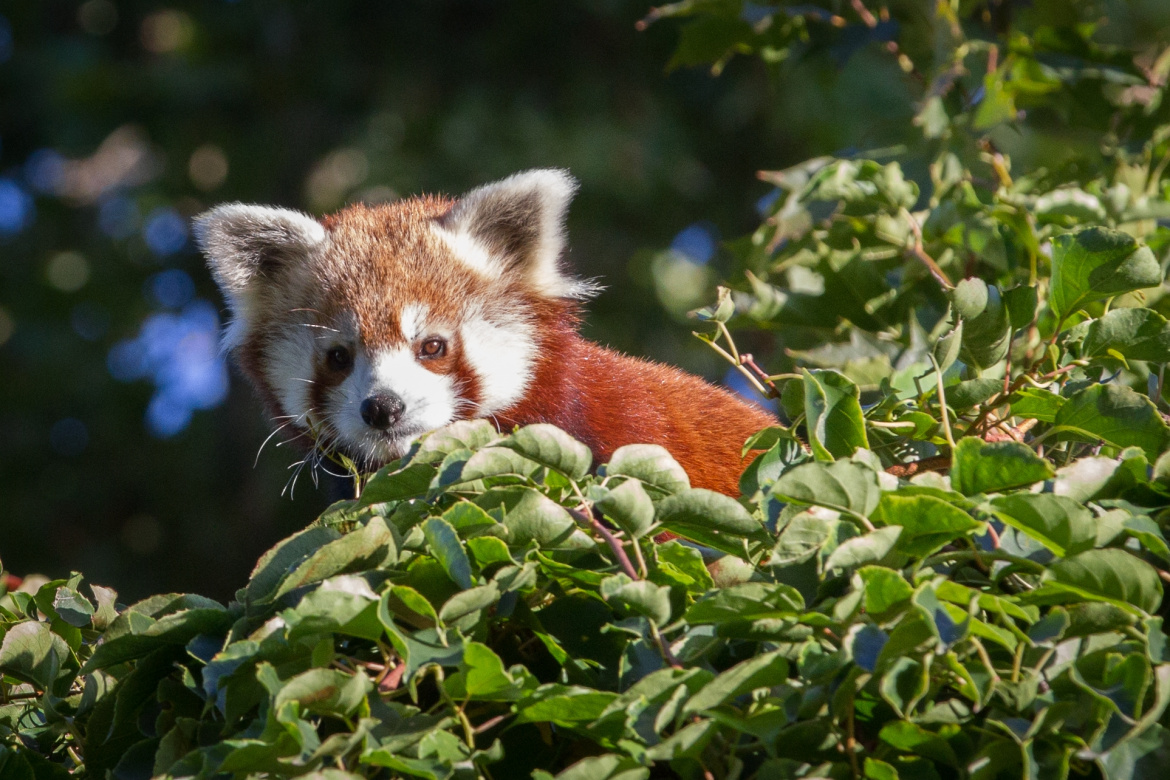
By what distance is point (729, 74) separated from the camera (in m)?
8.11

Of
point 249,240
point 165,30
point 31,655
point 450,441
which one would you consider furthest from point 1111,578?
point 165,30

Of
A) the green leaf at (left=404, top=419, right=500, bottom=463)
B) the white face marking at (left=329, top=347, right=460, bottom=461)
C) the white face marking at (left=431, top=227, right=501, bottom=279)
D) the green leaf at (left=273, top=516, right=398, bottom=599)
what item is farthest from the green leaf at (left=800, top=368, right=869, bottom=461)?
the white face marking at (left=431, top=227, right=501, bottom=279)

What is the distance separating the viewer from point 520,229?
2934 mm

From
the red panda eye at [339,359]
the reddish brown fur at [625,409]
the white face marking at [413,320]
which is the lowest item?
the reddish brown fur at [625,409]

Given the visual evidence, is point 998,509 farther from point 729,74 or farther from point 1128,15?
point 729,74

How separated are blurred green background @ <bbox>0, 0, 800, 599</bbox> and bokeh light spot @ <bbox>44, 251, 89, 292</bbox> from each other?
0.7 inches

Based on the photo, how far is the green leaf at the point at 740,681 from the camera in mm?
1034

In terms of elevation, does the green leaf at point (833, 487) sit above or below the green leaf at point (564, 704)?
above

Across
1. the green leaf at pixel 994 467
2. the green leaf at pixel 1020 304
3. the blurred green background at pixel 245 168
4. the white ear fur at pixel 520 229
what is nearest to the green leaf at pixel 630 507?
the green leaf at pixel 994 467

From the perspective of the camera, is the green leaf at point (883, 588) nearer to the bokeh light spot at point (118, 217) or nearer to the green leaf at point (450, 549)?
the green leaf at point (450, 549)

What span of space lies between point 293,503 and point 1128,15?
587cm

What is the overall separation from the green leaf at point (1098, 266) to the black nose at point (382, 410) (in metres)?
1.48

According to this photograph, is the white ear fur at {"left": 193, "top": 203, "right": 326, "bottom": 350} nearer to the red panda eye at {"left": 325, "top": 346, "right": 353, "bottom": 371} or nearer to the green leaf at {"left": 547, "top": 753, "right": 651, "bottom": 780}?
the red panda eye at {"left": 325, "top": 346, "right": 353, "bottom": 371}

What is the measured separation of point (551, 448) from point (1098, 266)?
0.75 meters
